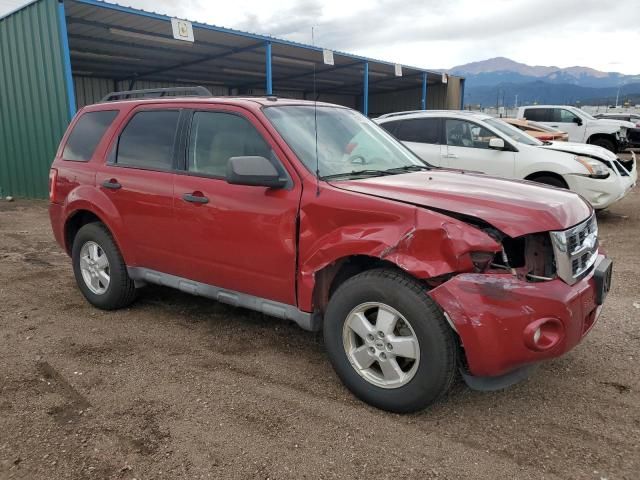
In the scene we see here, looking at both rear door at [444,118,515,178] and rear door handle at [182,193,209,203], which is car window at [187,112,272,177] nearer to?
rear door handle at [182,193,209,203]

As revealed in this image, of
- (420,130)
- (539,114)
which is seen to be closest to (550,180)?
(420,130)

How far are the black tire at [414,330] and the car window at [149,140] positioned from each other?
187cm

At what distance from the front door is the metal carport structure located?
2.22 feet

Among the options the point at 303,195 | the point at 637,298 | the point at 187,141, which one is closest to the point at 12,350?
the point at 187,141

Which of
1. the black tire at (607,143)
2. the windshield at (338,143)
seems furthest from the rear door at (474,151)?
the black tire at (607,143)

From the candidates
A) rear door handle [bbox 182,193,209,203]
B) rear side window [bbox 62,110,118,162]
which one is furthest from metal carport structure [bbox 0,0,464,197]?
rear side window [bbox 62,110,118,162]

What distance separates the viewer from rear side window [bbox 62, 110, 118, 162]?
444 cm

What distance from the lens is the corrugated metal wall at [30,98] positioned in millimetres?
10438

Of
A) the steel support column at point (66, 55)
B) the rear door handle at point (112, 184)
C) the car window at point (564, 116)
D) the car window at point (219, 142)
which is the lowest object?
the rear door handle at point (112, 184)

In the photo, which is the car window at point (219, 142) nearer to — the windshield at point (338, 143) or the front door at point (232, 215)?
the front door at point (232, 215)

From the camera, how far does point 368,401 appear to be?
114 inches

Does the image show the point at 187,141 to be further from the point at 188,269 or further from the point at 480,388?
the point at 480,388

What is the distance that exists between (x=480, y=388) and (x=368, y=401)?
630 mm

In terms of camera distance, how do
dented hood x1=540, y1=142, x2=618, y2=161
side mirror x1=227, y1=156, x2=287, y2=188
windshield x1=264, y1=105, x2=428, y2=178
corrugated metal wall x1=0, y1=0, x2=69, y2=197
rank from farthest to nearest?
corrugated metal wall x1=0, y1=0, x2=69, y2=197 < dented hood x1=540, y1=142, x2=618, y2=161 < windshield x1=264, y1=105, x2=428, y2=178 < side mirror x1=227, y1=156, x2=287, y2=188
